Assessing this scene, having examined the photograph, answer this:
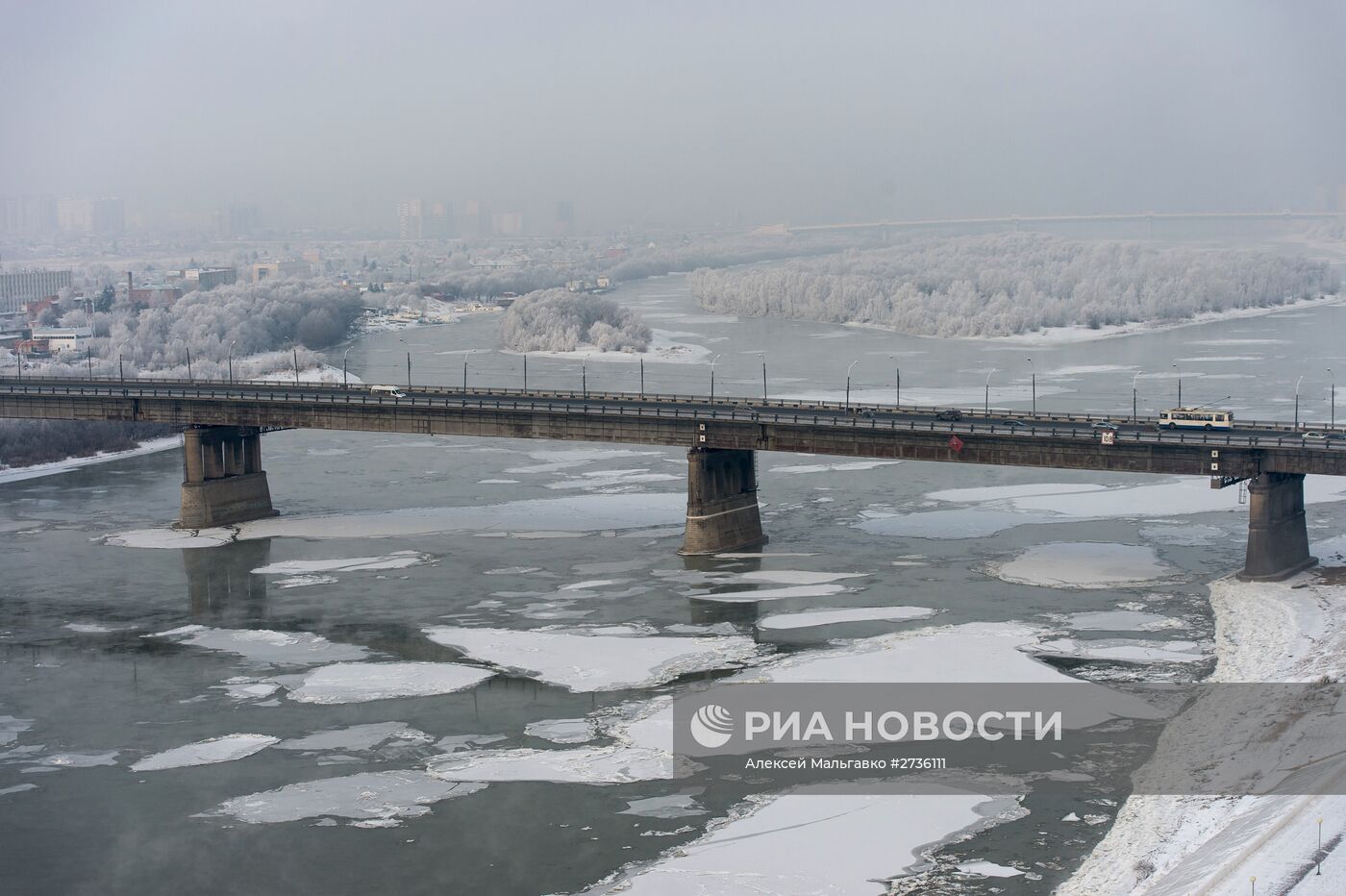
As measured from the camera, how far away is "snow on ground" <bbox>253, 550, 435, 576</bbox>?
6438 cm

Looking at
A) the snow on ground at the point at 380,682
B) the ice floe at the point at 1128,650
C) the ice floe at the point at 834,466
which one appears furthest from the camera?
the ice floe at the point at 834,466

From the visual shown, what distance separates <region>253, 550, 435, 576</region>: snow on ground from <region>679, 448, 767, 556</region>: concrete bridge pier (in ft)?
35.7

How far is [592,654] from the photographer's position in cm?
5000

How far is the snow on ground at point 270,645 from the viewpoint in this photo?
50688 millimetres

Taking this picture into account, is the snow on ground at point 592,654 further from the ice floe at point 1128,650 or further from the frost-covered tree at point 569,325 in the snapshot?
the frost-covered tree at point 569,325

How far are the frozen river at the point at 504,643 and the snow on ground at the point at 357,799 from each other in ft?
0.33

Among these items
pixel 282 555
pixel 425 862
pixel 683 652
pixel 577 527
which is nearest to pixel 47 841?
pixel 425 862

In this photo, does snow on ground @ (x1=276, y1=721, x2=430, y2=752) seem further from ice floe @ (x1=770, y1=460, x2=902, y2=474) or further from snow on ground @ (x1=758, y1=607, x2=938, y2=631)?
ice floe @ (x1=770, y1=460, x2=902, y2=474)

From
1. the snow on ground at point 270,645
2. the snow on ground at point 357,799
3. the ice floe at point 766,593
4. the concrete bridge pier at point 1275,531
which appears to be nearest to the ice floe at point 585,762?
the snow on ground at point 357,799

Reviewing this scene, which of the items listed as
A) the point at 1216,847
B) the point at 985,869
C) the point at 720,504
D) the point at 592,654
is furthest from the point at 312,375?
the point at 1216,847

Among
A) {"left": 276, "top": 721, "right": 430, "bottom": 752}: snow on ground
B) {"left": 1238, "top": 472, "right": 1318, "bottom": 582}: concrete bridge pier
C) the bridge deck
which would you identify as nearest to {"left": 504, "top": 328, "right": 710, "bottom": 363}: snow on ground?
the bridge deck

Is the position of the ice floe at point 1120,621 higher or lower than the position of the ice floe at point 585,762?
higher

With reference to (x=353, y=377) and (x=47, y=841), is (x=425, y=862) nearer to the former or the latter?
(x=47, y=841)

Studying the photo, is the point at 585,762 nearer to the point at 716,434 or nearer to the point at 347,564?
the point at 347,564
